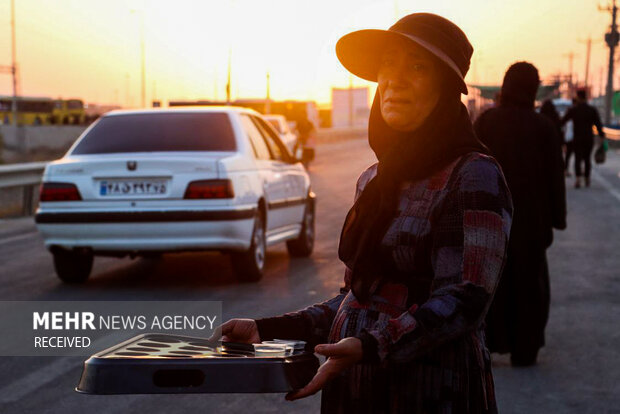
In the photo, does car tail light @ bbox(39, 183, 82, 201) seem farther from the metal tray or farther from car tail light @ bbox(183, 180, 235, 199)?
the metal tray

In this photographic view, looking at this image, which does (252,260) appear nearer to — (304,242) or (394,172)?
(304,242)

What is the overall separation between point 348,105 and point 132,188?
3693 inches

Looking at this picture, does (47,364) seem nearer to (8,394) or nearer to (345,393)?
(8,394)

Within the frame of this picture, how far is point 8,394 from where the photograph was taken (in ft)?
20.3

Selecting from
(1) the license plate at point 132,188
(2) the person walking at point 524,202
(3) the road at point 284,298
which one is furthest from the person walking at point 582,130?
(2) the person walking at point 524,202

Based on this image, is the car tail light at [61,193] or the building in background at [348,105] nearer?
the car tail light at [61,193]

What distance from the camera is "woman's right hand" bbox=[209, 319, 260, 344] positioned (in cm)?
283

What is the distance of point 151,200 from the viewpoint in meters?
9.62

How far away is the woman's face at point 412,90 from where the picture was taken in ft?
8.79

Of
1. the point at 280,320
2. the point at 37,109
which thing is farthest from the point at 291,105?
the point at 280,320

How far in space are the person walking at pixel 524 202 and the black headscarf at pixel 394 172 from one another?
4.31 metres

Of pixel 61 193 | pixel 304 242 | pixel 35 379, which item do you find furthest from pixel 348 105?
pixel 35 379

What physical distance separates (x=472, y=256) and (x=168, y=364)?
2.26 feet

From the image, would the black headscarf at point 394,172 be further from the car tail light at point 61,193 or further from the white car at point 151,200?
the car tail light at point 61,193
